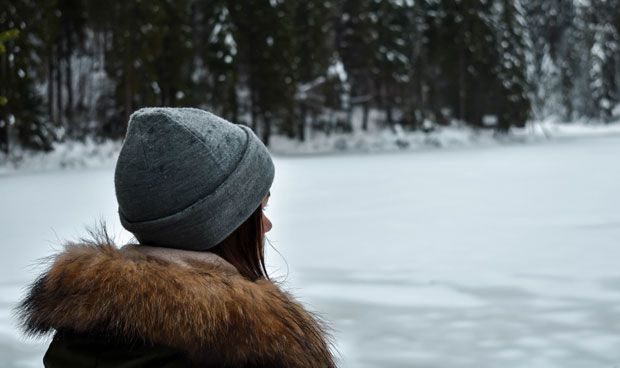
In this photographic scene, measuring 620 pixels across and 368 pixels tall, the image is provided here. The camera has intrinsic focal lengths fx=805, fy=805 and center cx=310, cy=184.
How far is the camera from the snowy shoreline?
20.4 m

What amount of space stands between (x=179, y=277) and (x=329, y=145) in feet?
100

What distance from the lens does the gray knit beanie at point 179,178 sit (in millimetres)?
1562

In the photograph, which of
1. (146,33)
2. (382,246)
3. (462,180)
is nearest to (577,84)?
(146,33)

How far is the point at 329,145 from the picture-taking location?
3200 cm

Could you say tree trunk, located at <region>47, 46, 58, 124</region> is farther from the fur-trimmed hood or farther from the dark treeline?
the fur-trimmed hood

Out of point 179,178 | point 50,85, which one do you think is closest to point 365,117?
point 50,85

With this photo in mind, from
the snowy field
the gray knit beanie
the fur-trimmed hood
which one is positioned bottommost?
the snowy field

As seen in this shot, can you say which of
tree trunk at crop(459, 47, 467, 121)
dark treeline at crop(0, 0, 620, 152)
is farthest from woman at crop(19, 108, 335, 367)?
tree trunk at crop(459, 47, 467, 121)

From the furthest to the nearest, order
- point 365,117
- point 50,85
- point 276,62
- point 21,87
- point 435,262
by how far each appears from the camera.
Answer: point 365,117
point 276,62
point 50,85
point 21,87
point 435,262

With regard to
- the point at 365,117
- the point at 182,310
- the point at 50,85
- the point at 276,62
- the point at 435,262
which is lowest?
the point at 435,262

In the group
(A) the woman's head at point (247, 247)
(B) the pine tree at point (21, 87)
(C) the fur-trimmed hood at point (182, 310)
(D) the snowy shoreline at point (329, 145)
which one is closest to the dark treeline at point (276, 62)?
(B) the pine tree at point (21, 87)

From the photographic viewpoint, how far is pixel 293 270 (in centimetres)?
641

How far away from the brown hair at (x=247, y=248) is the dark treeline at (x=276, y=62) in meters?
16.0

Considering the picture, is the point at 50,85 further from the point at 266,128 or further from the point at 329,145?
the point at 329,145
